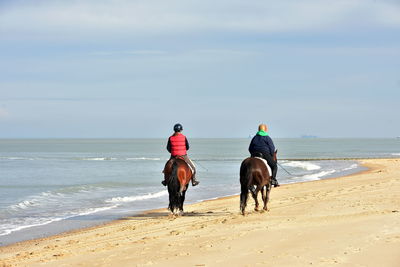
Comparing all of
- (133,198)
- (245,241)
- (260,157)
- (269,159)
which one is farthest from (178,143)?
(133,198)

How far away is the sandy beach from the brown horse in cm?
60

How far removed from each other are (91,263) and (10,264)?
1.53m

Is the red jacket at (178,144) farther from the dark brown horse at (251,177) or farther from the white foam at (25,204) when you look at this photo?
the white foam at (25,204)

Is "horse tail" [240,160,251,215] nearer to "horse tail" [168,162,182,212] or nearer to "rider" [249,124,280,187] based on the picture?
"rider" [249,124,280,187]

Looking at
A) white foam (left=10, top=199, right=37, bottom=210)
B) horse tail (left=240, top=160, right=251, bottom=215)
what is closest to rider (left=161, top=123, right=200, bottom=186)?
horse tail (left=240, top=160, right=251, bottom=215)

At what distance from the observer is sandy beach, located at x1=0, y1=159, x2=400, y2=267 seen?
323 inches

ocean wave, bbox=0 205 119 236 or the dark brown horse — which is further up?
the dark brown horse

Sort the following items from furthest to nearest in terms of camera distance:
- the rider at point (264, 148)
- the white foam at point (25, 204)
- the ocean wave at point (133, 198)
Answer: the ocean wave at point (133, 198) < the white foam at point (25, 204) < the rider at point (264, 148)

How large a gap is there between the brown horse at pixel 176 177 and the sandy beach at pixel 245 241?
0.60m

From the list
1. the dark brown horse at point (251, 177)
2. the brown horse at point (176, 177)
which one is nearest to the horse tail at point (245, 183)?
the dark brown horse at point (251, 177)

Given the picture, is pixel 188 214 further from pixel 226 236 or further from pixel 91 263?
pixel 91 263

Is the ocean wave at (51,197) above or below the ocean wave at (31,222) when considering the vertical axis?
below

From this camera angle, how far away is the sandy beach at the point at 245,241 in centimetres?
820

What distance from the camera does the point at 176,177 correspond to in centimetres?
1520
